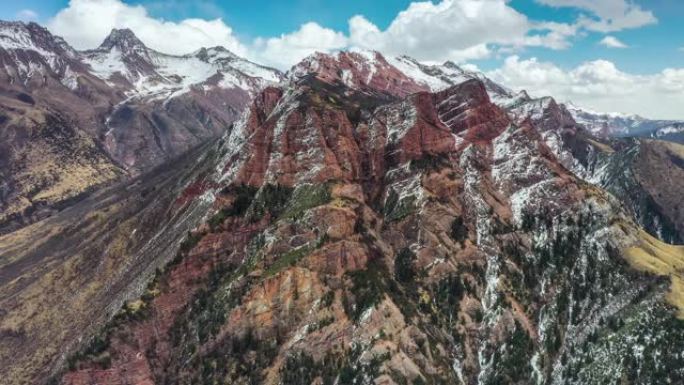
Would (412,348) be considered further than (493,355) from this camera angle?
No

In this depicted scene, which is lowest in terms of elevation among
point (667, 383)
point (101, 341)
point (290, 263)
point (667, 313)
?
point (667, 383)

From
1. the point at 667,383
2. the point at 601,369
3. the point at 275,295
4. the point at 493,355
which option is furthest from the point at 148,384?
the point at 667,383

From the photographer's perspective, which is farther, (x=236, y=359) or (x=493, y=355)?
(x=493, y=355)

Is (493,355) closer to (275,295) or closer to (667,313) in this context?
(667,313)

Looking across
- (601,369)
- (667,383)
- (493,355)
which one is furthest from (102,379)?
(667,383)

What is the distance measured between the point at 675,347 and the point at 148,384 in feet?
556

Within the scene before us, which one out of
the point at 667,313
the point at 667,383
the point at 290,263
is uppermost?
the point at 290,263

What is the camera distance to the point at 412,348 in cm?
18450

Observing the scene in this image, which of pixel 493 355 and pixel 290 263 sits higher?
pixel 290 263

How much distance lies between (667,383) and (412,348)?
78070mm

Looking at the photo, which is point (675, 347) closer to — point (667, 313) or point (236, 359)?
point (667, 313)

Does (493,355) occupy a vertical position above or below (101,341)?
below

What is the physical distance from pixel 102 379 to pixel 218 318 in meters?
40.7

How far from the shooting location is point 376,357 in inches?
6964
